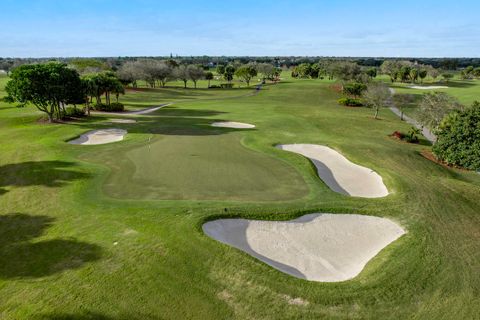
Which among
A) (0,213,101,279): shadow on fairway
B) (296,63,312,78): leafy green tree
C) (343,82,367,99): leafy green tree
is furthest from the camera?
(296,63,312,78): leafy green tree

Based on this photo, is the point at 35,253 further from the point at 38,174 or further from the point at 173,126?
the point at 173,126

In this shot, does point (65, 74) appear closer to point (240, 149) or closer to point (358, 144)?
point (240, 149)

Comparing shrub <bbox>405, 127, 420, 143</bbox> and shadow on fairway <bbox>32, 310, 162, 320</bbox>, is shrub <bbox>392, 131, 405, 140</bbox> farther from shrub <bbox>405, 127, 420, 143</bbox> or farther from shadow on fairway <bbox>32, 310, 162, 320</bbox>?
shadow on fairway <bbox>32, 310, 162, 320</bbox>

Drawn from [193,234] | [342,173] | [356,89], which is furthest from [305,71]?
[193,234]

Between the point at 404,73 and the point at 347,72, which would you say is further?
the point at 404,73

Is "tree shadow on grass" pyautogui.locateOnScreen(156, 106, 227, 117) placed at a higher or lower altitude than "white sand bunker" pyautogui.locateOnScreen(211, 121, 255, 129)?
higher

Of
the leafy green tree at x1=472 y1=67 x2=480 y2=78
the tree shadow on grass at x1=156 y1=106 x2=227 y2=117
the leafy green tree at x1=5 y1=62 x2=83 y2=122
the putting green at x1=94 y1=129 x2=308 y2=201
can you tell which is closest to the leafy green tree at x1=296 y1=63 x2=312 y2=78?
the leafy green tree at x1=472 y1=67 x2=480 y2=78

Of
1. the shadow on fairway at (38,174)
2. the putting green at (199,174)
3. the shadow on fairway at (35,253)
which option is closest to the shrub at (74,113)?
the putting green at (199,174)
